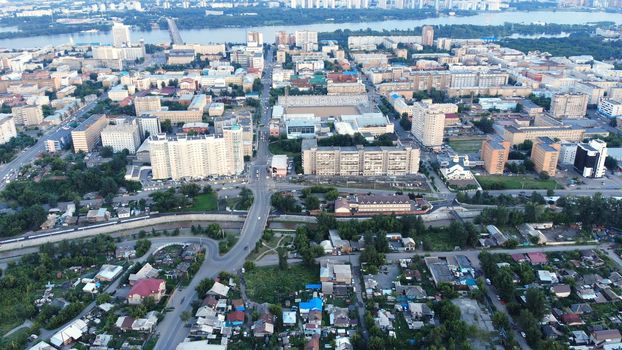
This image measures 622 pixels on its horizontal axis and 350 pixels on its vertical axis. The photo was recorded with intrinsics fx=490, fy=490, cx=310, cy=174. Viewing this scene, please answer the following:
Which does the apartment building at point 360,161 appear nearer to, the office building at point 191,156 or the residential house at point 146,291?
the office building at point 191,156

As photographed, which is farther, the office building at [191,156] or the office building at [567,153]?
the office building at [567,153]

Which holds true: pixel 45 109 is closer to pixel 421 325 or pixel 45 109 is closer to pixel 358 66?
pixel 358 66

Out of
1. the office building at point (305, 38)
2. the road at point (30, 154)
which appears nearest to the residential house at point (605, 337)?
the road at point (30, 154)

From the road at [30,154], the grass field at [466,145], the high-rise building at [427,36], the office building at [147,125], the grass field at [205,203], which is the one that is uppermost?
the high-rise building at [427,36]

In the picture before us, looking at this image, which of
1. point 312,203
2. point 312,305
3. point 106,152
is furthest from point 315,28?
point 312,305

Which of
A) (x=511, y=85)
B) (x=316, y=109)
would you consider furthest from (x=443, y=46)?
(x=316, y=109)

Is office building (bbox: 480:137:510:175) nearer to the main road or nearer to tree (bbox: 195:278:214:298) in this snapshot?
the main road
